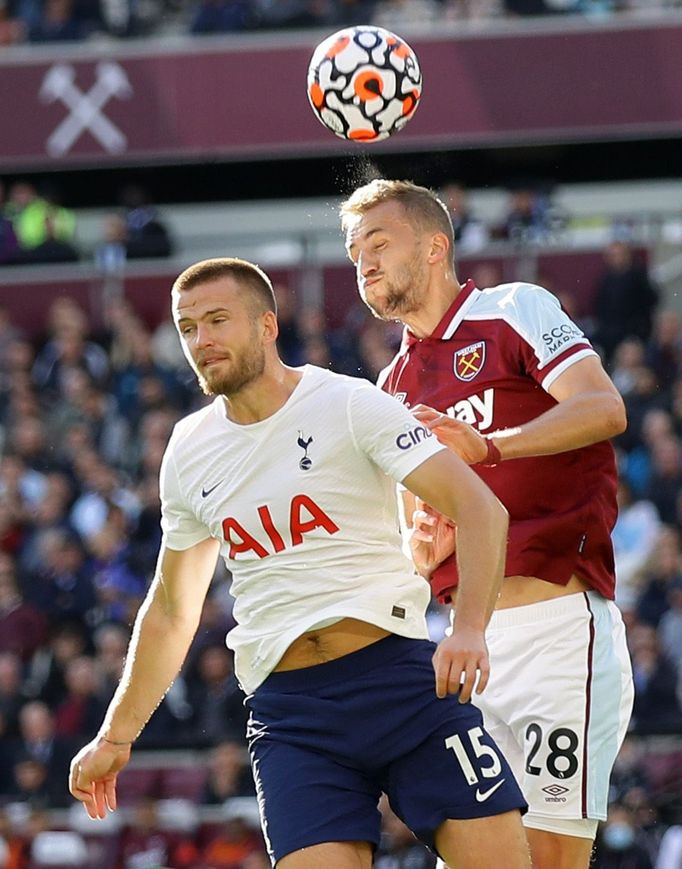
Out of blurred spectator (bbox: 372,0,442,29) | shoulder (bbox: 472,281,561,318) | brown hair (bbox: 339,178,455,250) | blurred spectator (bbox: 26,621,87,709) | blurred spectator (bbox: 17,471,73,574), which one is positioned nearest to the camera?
shoulder (bbox: 472,281,561,318)

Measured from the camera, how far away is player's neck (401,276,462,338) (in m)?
6.64

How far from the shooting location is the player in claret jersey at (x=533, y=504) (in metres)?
6.29

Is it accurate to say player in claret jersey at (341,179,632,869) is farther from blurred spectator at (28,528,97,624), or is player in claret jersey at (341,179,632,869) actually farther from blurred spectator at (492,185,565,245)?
blurred spectator at (492,185,565,245)

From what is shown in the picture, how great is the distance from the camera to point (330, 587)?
5691mm

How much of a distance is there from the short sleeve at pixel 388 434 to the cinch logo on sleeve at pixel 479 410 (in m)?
0.81

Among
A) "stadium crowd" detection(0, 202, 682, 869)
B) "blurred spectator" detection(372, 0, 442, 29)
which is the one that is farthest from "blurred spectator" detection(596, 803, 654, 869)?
"blurred spectator" detection(372, 0, 442, 29)

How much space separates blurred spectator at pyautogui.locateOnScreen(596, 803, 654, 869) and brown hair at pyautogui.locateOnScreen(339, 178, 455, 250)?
6.02 meters

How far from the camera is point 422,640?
5.80 m

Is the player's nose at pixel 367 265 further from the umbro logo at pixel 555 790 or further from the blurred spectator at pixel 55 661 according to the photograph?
the blurred spectator at pixel 55 661

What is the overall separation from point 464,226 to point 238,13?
15.7 feet

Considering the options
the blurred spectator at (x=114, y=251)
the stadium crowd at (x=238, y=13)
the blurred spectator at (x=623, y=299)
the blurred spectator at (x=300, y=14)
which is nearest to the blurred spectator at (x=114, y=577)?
the blurred spectator at (x=114, y=251)

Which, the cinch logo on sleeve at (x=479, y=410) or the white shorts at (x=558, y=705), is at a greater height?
the cinch logo on sleeve at (x=479, y=410)

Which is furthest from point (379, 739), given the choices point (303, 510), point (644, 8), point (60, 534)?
point (644, 8)

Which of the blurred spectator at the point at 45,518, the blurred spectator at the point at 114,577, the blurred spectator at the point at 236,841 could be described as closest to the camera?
the blurred spectator at the point at 236,841
